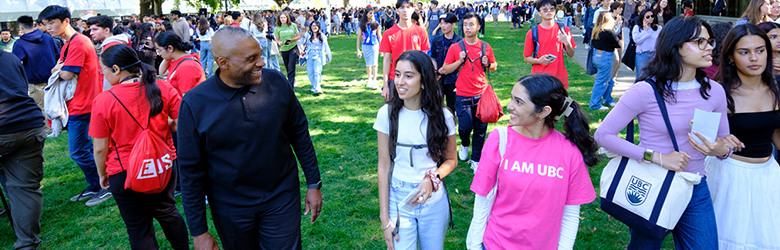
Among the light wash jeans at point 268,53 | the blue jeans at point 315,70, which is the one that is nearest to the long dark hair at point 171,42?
the blue jeans at point 315,70

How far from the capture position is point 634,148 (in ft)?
8.69

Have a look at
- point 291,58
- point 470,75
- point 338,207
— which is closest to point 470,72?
point 470,75

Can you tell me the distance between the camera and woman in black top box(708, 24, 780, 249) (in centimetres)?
289

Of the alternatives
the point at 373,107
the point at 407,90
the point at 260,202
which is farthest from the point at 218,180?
the point at 373,107

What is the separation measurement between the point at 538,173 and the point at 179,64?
410 centimetres

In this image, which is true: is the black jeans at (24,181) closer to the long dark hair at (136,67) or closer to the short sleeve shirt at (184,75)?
the short sleeve shirt at (184,75)

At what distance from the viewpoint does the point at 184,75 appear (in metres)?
4.97

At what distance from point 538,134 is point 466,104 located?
3224 millimetres

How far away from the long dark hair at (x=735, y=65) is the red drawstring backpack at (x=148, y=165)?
3.82 m

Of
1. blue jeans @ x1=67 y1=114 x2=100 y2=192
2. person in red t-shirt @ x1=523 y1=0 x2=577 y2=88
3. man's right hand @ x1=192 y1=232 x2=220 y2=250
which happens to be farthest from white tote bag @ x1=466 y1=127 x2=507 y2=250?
blue jeans @ x1=67 y1=114 x2=100 y2=192

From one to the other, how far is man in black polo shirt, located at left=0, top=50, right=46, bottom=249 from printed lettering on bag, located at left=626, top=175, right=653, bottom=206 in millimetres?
4698

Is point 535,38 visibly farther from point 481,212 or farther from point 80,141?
point 80,141

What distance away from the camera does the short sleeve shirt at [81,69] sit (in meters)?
5.09

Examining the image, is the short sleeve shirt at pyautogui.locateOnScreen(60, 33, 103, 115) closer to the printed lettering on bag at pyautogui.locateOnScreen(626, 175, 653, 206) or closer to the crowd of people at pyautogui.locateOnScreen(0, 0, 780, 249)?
the crowd of people at pyautogui.locateOnScreen(0, 0, 780, 249)
